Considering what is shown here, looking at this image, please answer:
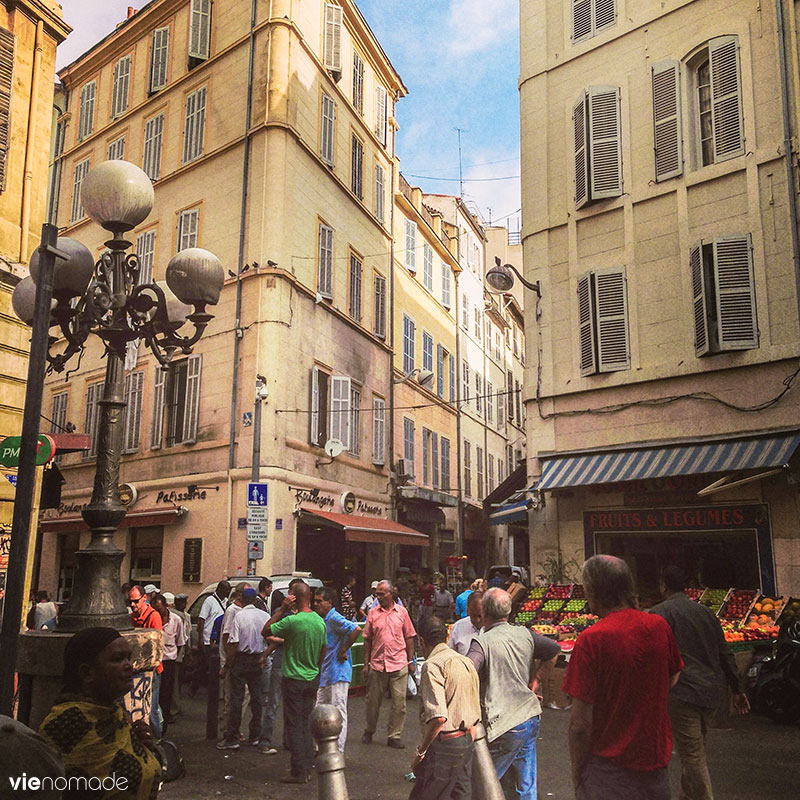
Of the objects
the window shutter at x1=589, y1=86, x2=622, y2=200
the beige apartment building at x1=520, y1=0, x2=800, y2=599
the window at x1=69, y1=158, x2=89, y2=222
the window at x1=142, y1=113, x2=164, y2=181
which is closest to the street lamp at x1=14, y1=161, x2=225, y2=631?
the beige apartment building at x1=520, y1=0, x2=800, y2=599

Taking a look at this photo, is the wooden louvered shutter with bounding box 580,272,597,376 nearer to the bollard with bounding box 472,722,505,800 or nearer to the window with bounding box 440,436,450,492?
the bollard with bounding box 472,722,505,800

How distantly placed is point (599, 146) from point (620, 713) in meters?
13.9

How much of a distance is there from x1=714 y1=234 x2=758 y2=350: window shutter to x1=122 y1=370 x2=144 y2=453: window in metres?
14.4

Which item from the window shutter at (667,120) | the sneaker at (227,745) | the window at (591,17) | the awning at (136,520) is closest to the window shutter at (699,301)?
the window shutter at (667,120)

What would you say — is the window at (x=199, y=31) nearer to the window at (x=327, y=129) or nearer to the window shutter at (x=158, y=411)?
the window at (x=327, y=129)

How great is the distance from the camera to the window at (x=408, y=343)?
1040 inches

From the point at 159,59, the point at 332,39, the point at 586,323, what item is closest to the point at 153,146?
the point at 159,59

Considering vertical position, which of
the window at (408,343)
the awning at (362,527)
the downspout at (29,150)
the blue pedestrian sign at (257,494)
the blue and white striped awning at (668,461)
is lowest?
the awning at (362,527)

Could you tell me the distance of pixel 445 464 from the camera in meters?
29.7

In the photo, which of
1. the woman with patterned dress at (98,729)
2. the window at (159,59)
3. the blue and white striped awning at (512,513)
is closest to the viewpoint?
the woman with patterned dress at (98,729)

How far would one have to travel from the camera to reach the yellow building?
32.2 ft

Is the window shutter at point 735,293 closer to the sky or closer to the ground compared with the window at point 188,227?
closer to the ground

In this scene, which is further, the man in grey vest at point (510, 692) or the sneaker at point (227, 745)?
the sneaker at point (227, 745)

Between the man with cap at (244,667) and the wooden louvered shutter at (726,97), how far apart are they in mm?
11154
